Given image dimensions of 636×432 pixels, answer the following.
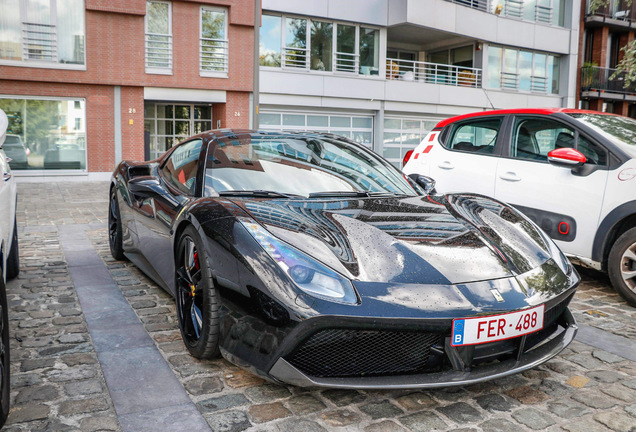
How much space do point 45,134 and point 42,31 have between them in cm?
317

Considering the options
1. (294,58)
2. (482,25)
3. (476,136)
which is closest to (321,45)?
(294,58)

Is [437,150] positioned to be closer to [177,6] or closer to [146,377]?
[146,377]

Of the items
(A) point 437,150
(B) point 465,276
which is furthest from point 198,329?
(A) point 437,150

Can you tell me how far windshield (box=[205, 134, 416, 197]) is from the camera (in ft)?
11.6

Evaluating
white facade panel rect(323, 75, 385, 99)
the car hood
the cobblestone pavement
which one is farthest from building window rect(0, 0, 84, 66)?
the car hood

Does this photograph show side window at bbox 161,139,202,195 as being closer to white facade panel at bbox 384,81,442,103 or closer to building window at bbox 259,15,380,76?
building window at bbox 259,15,380,76

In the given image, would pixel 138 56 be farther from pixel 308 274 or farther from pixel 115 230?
pixel 308 274

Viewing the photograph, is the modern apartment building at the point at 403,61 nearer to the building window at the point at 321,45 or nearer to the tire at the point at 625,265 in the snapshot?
the building window at the point at 321,45

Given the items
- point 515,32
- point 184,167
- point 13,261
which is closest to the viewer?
point 184,167

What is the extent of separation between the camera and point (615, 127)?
521 centimetres

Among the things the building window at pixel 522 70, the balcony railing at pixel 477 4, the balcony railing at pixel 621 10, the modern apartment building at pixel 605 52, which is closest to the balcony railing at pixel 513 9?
the balcony railing at pixel 477 4

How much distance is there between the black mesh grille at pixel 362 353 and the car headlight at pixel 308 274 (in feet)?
0.54

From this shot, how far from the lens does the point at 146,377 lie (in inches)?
118

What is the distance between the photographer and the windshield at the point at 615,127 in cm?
488
